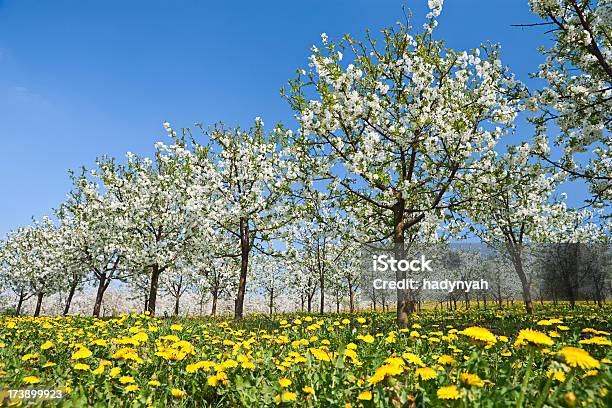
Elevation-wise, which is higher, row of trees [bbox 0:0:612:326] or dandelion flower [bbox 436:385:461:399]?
row of trees [bbox 0:0:612:326]

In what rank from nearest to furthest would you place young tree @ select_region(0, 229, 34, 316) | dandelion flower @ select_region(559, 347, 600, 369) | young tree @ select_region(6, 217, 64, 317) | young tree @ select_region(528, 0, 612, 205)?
dandelion flower @ select_region(559, 347, 600, 369)
young tree @ select_region(528, 0, 612, 205)
young tree @ select_region(6, 217, 64, 317)
young tree @ select_region(0, 229, 34, 316)

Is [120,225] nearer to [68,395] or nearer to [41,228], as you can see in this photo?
[68,395]

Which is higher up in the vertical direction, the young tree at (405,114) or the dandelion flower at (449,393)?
the young tree at (405,114)

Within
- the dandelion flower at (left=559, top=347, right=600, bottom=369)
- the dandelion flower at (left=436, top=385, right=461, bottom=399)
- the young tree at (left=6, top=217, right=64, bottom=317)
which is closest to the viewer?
the dandelion flower at (left=559, top=347, right=600, bottom=369)

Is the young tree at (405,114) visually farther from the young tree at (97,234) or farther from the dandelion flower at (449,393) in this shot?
the young tree at (97,234)

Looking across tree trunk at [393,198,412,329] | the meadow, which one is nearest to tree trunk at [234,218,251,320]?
tree trunk at [393,198,412,329]

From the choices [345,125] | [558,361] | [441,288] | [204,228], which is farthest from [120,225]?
[441,288]

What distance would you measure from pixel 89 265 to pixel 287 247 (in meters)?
15.2

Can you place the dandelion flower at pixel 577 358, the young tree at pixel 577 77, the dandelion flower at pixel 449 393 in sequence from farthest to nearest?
the young tree at pixel 577 77 < the dandelion flower at pixel 449 393 < the dandelion flower at pixel 577 358

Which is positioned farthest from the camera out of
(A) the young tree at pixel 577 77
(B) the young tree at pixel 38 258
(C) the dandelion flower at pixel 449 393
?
(B) the young tree at pixel 38 258

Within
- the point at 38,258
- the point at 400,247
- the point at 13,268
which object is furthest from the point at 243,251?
the point at 13,268

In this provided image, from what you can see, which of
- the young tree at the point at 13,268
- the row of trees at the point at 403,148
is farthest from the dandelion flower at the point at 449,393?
the young tree at the point at 13,268

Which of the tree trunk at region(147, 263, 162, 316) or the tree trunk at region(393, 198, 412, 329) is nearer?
the tree trunk at region(393, 198, 412, 329)

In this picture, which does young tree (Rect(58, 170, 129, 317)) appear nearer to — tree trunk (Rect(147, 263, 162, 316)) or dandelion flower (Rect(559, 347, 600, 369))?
tree trunk (Rect(147, 263, 162, 316))
